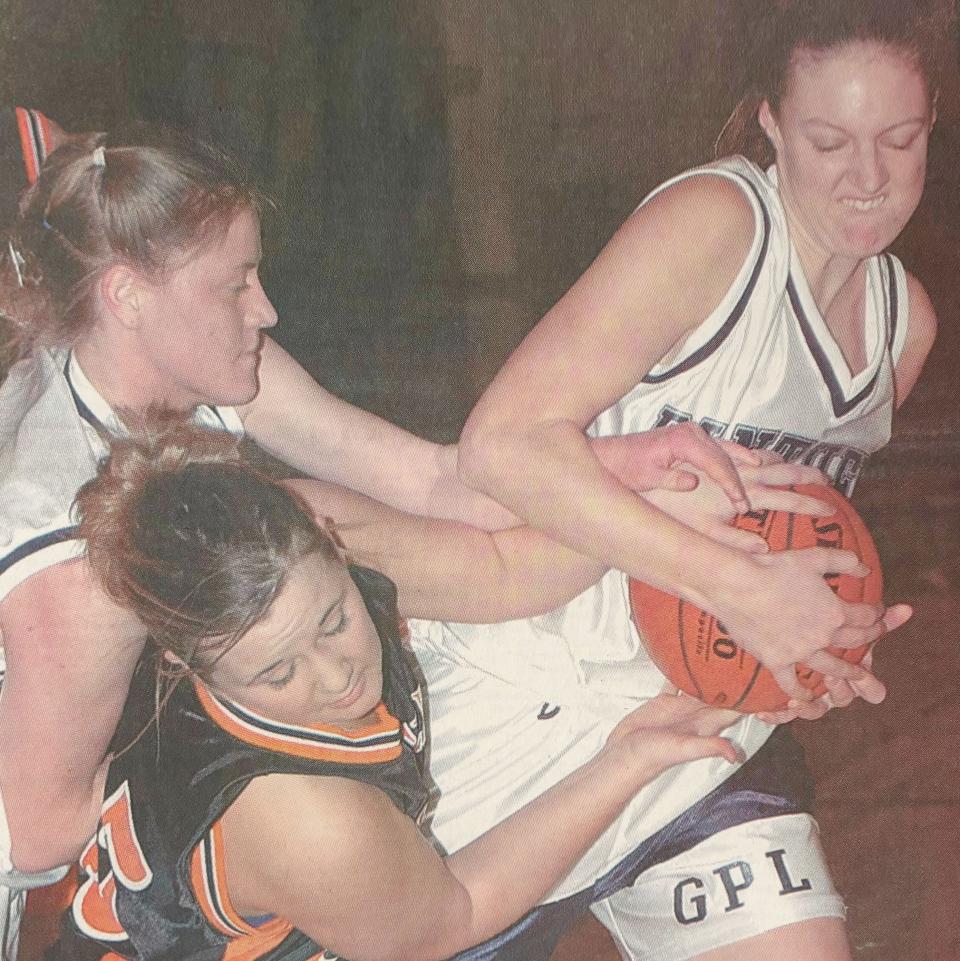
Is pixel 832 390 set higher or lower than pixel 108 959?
higher

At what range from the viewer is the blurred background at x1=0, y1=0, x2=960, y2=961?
3.49 ft

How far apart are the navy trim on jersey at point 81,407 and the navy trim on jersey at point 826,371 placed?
64cm

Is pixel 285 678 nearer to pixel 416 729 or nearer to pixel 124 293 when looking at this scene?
pixel 416 729

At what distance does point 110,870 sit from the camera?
1062 millimetres

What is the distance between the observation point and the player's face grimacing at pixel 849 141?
107cm

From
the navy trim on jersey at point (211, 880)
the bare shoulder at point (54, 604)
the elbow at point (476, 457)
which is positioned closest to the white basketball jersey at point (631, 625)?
the elbow at point (476, 457)

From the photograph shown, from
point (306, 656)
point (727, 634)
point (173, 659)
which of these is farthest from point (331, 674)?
point (727, 634)

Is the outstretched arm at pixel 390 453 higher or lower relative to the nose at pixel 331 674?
higher

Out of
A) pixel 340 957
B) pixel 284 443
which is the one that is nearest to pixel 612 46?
pixel 284 443

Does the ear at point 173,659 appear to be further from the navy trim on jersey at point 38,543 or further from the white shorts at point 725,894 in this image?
the white shorts at point 725,894

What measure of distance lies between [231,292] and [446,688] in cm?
46

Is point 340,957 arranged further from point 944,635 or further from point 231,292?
point 944,635

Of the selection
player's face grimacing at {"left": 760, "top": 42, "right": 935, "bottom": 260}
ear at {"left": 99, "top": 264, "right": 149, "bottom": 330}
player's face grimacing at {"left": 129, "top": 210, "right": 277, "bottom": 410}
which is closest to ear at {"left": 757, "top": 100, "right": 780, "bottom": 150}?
player's face grimacing at {"left": 760, "top": 42, "right": 935, "bottom": 260}

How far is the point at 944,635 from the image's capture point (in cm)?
128
